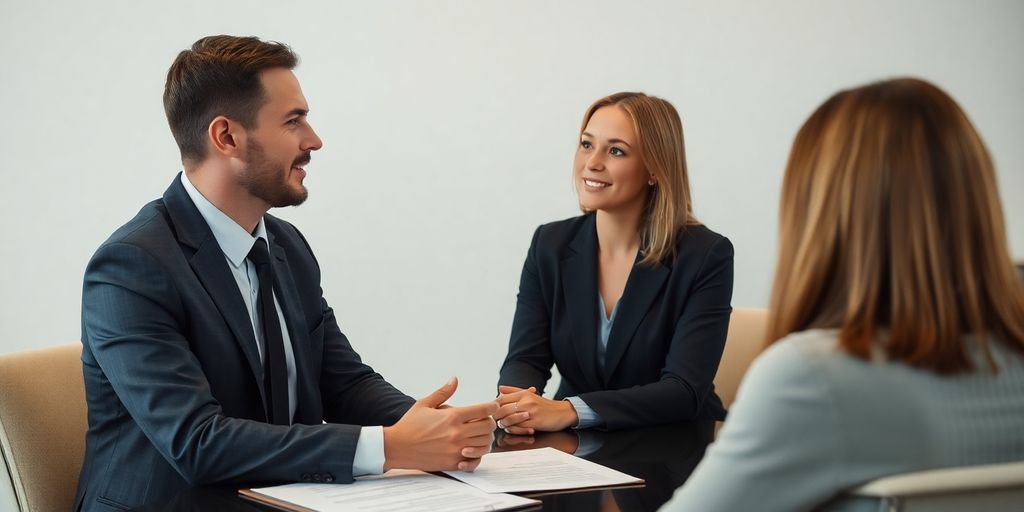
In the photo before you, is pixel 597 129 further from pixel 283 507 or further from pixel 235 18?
pixel 235 18

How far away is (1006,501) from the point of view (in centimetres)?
108

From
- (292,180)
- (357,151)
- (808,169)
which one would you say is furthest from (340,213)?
(808,169)

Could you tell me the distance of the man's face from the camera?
225 centimetres

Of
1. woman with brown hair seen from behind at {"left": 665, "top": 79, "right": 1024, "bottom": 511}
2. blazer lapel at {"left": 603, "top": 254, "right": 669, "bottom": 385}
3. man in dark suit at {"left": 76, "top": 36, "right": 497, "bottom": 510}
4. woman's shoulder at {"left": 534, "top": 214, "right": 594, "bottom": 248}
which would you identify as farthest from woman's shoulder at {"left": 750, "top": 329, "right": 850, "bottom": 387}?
woman's shoulder at {"left": 534, "top": 214, "right": 594, "bottom": 248}

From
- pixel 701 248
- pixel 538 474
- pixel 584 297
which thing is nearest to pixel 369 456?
pixel 538 474

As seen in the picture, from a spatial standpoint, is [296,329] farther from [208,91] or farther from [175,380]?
[208,91]

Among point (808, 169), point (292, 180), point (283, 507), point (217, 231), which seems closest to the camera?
point (808, 169)

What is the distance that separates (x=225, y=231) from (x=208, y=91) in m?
0.34

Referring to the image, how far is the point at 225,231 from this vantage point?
2131mm

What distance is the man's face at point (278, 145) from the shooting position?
2250mm

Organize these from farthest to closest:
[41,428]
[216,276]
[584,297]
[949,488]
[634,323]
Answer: [584,297] < [634,323] < [41,428] < [216,276] < [949,488]

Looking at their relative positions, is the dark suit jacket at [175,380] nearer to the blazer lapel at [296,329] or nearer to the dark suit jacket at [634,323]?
the blazer lapel at [296,329]

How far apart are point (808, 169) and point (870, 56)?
3265 millimetres

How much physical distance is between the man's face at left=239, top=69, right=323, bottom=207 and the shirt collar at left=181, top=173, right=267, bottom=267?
10cm
